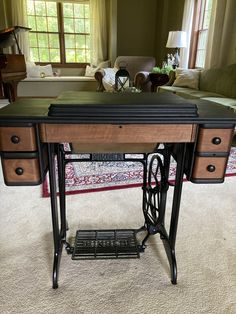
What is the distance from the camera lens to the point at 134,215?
162cm

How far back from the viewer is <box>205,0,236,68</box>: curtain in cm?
368

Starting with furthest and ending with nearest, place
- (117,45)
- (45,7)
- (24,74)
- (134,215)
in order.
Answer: (117,45), (45,7), (24,74), (134,215)

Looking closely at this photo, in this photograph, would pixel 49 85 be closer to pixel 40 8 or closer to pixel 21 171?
pixel 40 8

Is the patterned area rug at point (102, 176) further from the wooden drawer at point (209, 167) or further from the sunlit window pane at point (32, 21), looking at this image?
the sunlit window pane at point (32, 21)

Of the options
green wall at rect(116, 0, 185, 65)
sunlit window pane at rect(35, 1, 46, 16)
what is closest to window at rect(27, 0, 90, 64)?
sunlit window pane at rect(35, 1, 46, 16)

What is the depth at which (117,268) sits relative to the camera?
1197mm

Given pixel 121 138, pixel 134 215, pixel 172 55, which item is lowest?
pixel 134 215

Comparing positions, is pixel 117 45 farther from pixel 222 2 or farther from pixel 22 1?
pixel 222 2

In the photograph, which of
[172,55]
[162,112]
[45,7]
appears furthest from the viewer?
[45,7]

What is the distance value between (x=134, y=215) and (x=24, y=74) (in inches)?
145

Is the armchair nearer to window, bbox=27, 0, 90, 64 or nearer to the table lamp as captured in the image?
the table lamp

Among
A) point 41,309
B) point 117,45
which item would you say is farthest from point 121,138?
point 117,45

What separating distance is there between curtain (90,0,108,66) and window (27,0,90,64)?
0.91ft

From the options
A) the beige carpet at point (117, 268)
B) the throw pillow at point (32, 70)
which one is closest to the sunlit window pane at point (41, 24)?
the throw pillow at point (32, 70)
